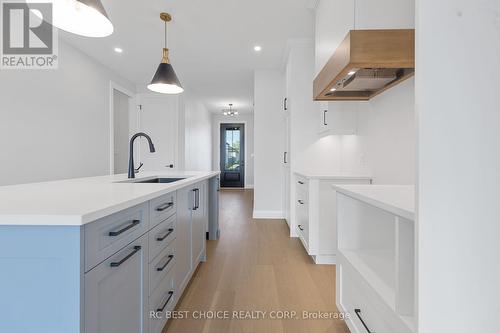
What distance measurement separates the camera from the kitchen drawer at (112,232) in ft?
2.65

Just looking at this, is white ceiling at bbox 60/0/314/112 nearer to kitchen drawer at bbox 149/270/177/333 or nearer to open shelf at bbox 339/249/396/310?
open shelf at bbox 339/249/396/310

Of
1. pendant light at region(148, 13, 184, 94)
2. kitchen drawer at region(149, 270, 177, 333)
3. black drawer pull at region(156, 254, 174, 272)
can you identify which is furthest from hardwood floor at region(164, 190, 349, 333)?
pendant light at region(148, 13, 184, 94)

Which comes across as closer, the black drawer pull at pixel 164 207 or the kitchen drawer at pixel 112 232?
the kitchen drawer at pixel 112 232

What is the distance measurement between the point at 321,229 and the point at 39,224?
2.27 meters

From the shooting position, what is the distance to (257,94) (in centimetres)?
454

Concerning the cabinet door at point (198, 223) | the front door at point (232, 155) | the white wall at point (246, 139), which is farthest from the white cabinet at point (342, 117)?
the front door at point (232, 155)

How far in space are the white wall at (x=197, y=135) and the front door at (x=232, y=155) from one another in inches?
23.2

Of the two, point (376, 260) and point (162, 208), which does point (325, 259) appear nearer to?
point (376, 260)

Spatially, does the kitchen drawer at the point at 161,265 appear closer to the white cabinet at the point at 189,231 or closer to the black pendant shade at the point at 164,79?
the white cabinet at the point at 189,231

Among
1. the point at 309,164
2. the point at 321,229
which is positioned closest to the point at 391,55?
the point at 321,229

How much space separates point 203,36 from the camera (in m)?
3.38

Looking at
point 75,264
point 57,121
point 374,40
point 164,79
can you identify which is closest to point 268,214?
point 164,79

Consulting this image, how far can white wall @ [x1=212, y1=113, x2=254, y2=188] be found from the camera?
9213 millimetres

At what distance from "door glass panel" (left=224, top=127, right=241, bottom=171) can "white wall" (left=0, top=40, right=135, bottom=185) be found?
5089 mm
